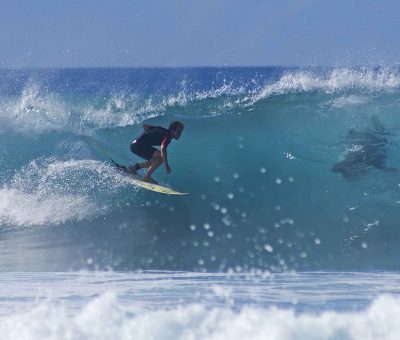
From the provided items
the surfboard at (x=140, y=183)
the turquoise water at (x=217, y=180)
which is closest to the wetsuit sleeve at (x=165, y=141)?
the surfboard at (x=140, y=183)

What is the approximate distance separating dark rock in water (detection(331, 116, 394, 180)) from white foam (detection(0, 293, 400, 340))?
13.8ft

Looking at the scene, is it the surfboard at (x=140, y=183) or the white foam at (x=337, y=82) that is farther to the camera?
the white foam at (x=337, y=82)

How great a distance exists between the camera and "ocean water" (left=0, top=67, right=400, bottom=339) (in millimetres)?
8062

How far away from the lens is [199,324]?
25.2ft

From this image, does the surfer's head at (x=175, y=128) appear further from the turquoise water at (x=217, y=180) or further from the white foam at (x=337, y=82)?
the white foam at (x=337, y=82)

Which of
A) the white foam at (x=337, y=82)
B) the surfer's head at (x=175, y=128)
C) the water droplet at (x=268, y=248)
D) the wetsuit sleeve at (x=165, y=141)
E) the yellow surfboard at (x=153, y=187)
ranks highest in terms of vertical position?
the white foam at (x=337, y=82)

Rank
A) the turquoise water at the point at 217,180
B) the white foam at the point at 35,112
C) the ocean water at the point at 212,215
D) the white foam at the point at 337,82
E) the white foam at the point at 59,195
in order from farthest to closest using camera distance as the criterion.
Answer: the white foam at the point at 337,82 < the white foam at the point at 35,112 < the white foam at the point at 59,195 < the turquoise water at the point at 217,180 < the ocean water at the point at 212,215

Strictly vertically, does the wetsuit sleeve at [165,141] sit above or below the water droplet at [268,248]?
above

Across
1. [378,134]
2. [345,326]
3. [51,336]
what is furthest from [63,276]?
[378,134]

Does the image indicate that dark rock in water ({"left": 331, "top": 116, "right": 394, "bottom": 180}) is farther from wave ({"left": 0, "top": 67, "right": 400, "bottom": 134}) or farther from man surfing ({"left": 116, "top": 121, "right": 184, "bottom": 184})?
man surfing ({"left": 116, "top": 121, "right": 184, "bottom": 184})

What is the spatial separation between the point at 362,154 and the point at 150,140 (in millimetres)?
3579

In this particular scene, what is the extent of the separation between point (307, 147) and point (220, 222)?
7.58ft

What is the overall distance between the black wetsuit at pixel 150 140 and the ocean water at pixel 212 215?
0.91 metres

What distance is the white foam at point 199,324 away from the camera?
295 inches
